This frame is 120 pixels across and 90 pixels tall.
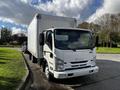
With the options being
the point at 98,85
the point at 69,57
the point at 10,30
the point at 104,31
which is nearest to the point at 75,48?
the point at 69,57

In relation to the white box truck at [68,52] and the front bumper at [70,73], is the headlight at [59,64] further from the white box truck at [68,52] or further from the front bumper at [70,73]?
the front bumper at [70,73]

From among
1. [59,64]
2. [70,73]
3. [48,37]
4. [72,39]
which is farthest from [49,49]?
[70,73]

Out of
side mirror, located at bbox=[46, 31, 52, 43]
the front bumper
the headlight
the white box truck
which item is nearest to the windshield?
the white box truck

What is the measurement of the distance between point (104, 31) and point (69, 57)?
191 ft

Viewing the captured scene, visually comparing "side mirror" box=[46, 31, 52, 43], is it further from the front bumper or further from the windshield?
the front bumper

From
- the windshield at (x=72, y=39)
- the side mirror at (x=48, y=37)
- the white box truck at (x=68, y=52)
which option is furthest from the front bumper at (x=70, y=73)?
the side mirror at (x=48, y=37)

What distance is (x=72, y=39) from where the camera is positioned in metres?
9.12

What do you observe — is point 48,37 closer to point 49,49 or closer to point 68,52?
point 49,49

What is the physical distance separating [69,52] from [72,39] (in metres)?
0.71

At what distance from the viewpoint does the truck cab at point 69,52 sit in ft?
28.5

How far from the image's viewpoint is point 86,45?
9242mm

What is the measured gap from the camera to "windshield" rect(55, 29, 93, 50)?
885cm

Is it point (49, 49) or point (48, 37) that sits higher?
point (48, 37)

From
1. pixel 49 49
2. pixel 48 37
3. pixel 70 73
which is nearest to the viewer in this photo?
pixel 70 73
